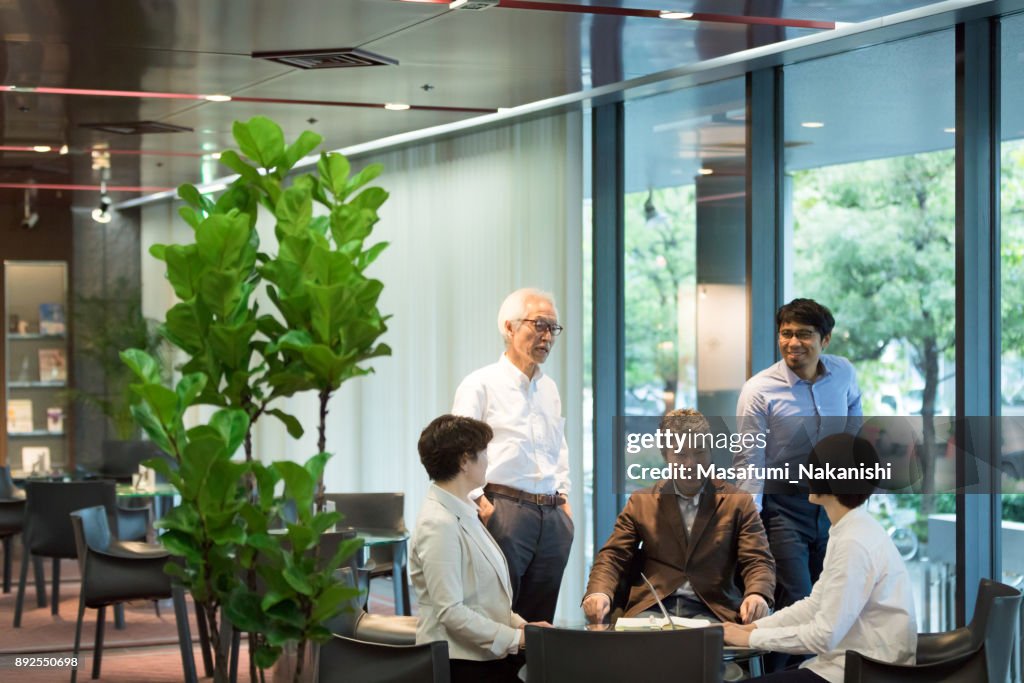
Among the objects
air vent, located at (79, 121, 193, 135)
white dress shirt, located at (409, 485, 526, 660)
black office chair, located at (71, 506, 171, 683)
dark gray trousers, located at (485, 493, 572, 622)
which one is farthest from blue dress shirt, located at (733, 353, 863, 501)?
air vent, located at (79, 121, 193, 135)

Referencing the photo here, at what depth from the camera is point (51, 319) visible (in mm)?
13711

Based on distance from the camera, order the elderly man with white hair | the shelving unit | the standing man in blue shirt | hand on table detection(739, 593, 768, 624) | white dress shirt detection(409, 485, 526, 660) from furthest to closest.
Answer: the shelving unit, the elderly man with white hair, the standing man in blue shirt, hand on table detection(739, 593, 768, 624), white dress shirt detection(409, 485, 526, 660)

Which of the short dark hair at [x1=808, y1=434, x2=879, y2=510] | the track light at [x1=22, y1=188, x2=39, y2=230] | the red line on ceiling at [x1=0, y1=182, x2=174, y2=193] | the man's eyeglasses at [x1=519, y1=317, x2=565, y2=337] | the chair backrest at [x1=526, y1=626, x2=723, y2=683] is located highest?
the red line on ceiling at [x1=0, y1=182, x2=174, y2=193]

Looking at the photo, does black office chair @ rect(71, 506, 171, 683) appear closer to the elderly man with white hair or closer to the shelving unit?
the elderly man with white hair

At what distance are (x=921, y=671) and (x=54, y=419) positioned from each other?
38.6 feet

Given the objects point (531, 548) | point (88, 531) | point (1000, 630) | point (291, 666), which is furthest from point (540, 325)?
point (88, 531)

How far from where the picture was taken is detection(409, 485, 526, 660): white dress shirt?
3.99 metres

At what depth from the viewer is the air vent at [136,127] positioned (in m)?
8.38

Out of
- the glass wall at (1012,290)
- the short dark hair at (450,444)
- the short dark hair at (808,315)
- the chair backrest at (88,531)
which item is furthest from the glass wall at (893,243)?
the chair backrest at (88,531)

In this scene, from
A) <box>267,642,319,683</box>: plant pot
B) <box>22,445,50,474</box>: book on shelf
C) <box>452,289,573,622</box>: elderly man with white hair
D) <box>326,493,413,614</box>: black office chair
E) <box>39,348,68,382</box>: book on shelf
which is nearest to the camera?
<box>267,642,319,683</box>: plant pot

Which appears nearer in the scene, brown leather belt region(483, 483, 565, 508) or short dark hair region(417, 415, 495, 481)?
short dark hair region(417, 415, 495, 481)

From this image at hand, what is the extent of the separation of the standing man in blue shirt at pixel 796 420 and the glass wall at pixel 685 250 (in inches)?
65.7

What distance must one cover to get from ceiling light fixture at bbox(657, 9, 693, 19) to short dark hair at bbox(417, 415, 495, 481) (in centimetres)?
219

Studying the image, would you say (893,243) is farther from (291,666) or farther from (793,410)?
(291,666)
